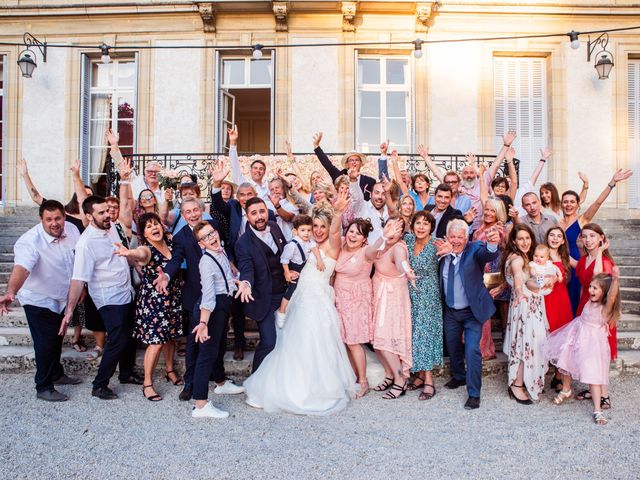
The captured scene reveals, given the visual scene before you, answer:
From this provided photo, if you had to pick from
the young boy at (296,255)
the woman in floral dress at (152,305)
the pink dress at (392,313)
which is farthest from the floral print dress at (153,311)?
the pink dress at (392,313)

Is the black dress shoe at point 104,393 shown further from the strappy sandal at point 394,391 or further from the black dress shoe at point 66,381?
the strappy sandal at point 394,391

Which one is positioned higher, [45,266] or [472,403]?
[45,266]

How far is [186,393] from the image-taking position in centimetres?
430

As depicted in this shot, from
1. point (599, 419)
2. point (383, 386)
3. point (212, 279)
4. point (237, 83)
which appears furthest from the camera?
point (237, 83)

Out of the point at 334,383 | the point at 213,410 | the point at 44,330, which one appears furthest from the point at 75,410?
the point at 334,383

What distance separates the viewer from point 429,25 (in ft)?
32.6

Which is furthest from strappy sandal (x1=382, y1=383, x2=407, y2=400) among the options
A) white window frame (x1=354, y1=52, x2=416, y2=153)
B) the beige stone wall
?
white window frame (x1=354, y1=52, x2=416, y2=153)

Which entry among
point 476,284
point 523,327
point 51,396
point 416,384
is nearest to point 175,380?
point 51,396

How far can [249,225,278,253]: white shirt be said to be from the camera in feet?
14.4

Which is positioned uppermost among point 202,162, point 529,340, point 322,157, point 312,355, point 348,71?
point 348,71

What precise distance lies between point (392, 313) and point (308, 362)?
34.8 inches

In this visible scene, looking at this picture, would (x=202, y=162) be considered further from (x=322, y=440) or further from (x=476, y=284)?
(x=322, y=440)

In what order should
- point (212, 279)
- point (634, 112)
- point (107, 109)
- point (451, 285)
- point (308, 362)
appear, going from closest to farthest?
point (212, 279), point (308, 362), point (451, 285), point (634, 112), point (107, 109)

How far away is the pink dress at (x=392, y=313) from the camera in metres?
4.42
